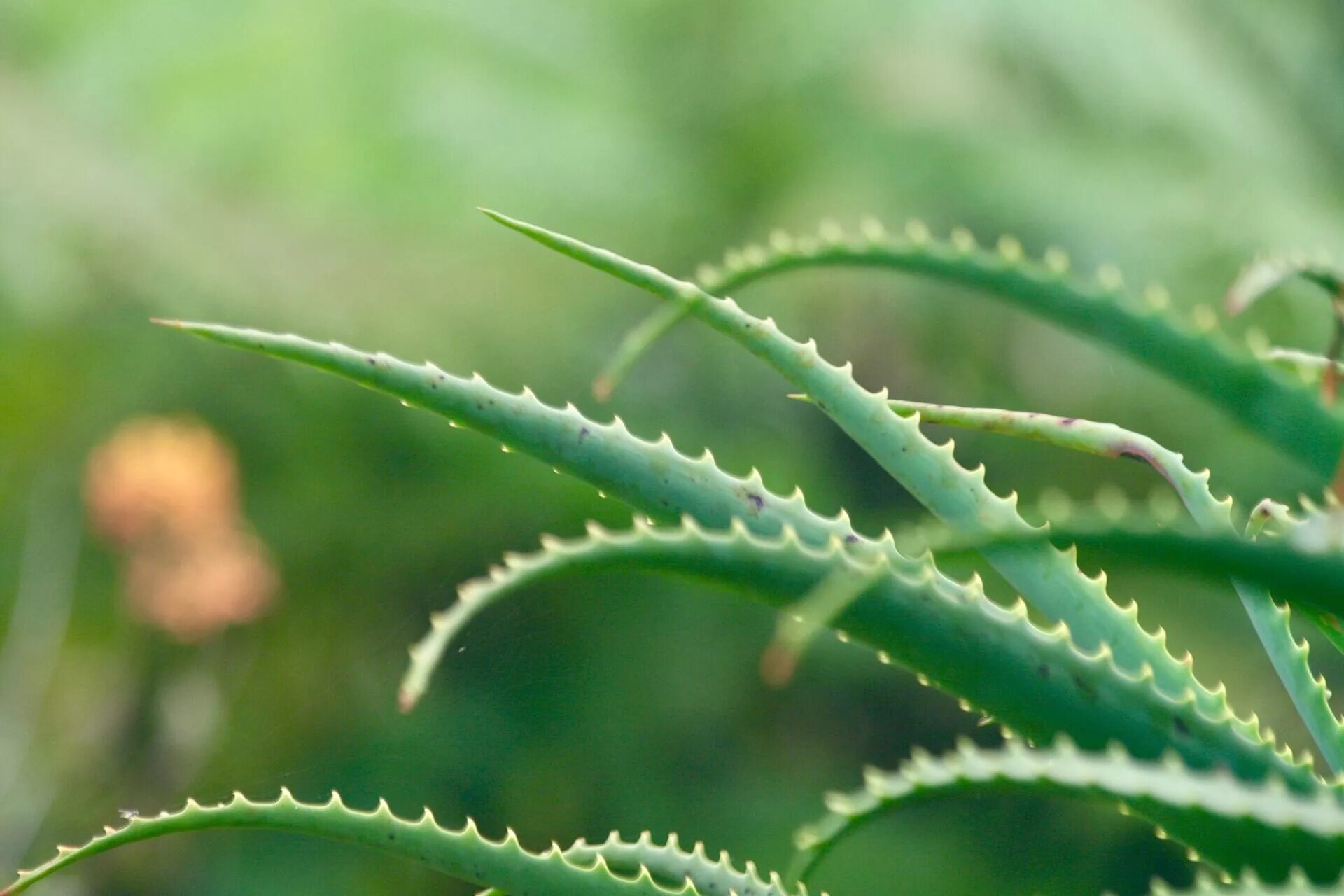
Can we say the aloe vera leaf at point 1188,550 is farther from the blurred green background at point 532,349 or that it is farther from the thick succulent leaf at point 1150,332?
the blurred green background at point 532,349

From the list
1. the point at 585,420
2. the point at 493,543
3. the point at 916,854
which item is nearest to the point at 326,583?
the point at 493,543

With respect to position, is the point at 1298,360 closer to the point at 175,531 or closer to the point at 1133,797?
the point at 1133,797

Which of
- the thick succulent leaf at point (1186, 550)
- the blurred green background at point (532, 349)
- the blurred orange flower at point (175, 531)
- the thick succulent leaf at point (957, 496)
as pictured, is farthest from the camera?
the blurred green background at point (532, 349)

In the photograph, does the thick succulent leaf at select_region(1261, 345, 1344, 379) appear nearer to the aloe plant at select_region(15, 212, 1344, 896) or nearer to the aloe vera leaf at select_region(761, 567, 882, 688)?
the aloe plant at select_region(15, 212, 1344, 896)

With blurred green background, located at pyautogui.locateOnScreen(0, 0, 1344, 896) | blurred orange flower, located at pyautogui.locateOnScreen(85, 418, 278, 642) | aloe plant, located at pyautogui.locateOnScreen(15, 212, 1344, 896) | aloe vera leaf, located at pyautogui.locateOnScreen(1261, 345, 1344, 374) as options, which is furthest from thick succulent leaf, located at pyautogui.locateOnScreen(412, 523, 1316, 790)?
blurred green background, located at pyautogui.locateOnScreen(0, 0, 1344, 896)

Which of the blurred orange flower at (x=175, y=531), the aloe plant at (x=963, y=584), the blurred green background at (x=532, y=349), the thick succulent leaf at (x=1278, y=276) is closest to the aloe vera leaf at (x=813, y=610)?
the aloe plant at (x=963, y=584)

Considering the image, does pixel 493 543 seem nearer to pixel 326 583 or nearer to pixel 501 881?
pixel 326 583
